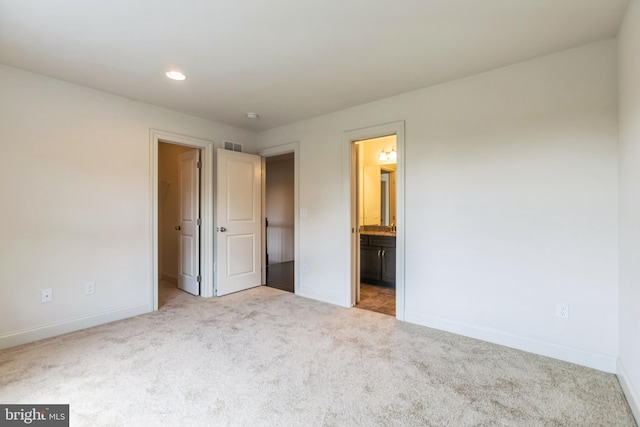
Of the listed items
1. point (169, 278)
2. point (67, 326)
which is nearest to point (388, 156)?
point (169, 278)

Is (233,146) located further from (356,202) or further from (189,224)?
(356,202)

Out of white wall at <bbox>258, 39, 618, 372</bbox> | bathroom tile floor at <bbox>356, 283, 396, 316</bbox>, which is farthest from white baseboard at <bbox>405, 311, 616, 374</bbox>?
bathroom tile floor at <bbox>356, 283, 396, 316</bbox>

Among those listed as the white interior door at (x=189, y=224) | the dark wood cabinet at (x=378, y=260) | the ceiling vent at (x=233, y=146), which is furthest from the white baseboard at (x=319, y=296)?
the ceiling vent at (x=233, y=146)

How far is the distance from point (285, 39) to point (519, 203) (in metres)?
2.33

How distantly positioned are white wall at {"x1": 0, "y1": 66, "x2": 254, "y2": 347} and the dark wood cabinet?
3.12m

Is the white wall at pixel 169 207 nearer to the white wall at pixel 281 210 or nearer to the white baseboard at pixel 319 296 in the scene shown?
the white baseboard at pixel 319 296

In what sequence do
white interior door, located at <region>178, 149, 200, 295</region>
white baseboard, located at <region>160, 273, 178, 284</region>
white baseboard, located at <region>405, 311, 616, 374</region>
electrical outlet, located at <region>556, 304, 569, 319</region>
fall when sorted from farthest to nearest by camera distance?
white baseboard, located at <region>160, 273, 178, 284</region> → white interior door, located at <region>178, 149, 200, 295</region> → electrical outlet, located at <region>556, 304, 569, 319</region> → white baseboard, located at <region>405, 311, 616, 374</region>

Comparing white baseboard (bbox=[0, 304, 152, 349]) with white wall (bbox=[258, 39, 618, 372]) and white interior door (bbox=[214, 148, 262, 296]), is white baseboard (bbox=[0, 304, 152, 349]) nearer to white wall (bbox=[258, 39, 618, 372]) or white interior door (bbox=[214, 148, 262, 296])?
white interior door (bbox=[214, 148, 262, 296])

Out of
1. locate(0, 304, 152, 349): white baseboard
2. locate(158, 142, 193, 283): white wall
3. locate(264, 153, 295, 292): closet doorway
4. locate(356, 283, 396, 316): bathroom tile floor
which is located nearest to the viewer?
locate(0, 304, 152, 349): white baseboard

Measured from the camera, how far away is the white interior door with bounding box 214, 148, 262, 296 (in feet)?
13.6

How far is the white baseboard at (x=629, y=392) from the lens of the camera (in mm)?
1647

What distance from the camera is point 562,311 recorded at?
2.33 meters

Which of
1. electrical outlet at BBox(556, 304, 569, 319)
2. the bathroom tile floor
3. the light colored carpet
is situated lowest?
the bathroom tile floor

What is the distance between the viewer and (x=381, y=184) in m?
5.17
